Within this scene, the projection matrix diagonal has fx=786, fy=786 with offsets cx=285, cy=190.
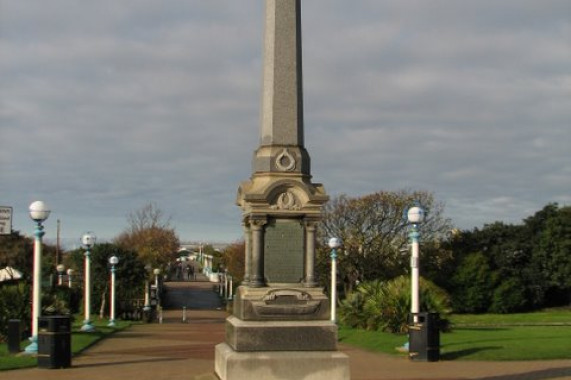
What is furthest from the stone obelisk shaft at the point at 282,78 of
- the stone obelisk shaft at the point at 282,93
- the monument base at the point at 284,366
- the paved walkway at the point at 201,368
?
the paved walkway at the point at 201,368

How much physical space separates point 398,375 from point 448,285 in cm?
4510

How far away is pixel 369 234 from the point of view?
188 ft

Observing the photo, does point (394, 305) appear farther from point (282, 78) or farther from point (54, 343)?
point (282, 78)

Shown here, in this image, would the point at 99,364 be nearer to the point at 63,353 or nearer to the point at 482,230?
the point at 63,353

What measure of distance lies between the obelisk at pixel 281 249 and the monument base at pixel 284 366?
0.05 ft

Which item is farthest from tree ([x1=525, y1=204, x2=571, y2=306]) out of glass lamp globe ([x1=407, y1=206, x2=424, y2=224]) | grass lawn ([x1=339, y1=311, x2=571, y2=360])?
glass lamp globe ([x1=407, y1=206, x2=424, y2=224])

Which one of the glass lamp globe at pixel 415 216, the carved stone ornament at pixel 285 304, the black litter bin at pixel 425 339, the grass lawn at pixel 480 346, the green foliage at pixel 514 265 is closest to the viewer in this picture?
the carved stone ornament at pixel 285 304

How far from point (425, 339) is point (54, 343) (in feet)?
27.5

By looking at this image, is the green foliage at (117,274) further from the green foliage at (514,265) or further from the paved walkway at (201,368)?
the paved walkway at (201,368)

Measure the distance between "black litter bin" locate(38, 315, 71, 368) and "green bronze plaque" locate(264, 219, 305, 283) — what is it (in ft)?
23.5

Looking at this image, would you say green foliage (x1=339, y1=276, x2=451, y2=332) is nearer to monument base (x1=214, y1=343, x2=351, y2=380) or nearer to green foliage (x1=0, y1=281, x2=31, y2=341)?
green foliage (x1=0, y1=281, x2=31, y2=341)

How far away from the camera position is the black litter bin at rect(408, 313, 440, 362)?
18.3m

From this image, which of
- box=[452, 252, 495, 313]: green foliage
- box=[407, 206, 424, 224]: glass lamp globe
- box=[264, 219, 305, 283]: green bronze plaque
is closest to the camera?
box=[264, 219, 305, 283]: green bronze plaque

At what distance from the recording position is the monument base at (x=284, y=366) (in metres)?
11.6
